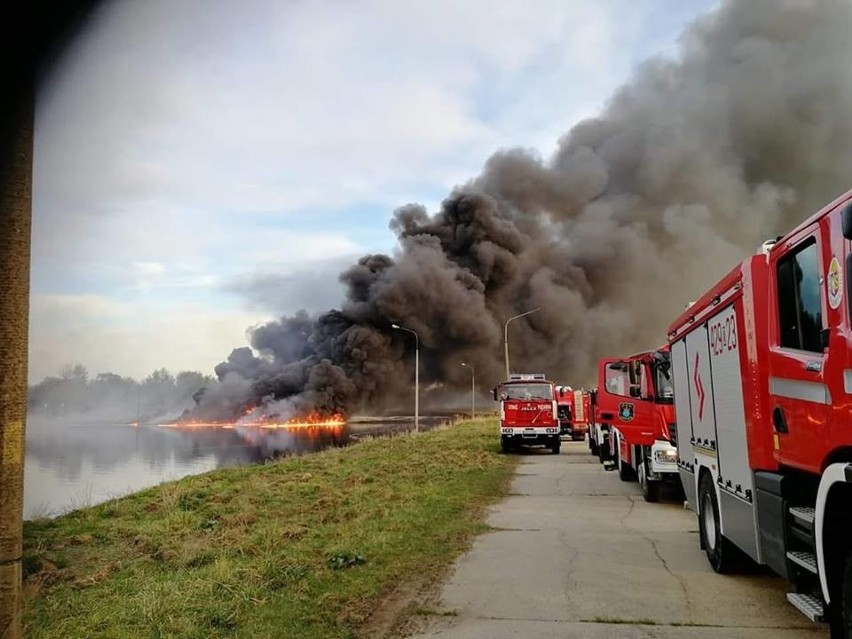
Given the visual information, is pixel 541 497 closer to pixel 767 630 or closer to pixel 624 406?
pixel 624 406

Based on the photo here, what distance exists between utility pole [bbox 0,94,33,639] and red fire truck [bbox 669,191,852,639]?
333 centimetres

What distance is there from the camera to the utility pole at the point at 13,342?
2354 millimetres

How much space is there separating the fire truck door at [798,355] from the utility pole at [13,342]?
3.64 m

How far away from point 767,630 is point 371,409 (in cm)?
6148

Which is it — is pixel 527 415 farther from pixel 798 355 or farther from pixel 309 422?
pixel 309 422

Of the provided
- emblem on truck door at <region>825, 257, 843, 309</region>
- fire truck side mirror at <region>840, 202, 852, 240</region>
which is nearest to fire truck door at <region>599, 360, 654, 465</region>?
emblem on truck door at <region>825, 257, 843, 309</region>

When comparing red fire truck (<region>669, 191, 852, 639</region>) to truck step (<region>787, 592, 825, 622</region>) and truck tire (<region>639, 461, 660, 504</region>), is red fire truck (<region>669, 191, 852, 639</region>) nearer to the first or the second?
truck step (<region>787, 592, 825, 622</region>)

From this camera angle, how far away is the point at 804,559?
3836 millimetres

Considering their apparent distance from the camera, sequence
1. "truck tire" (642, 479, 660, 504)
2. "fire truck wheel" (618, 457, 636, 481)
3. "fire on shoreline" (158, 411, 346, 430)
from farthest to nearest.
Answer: "fire on shoreline" (158, 411, 346, 430) < "fire truck wheel" (618, 457, 636, 481) < "truck tire" (642, 479, 660, 504)

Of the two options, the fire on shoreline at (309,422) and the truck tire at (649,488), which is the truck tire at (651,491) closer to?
the truck tire at (649,488)

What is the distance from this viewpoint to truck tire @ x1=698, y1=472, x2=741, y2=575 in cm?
582

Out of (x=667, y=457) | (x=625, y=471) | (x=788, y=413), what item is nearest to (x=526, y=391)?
(x=625, y=471)

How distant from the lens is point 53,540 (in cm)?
778

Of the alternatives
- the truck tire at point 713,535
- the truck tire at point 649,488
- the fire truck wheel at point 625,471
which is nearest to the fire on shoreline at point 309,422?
the fire truck wheel at point 625,471
